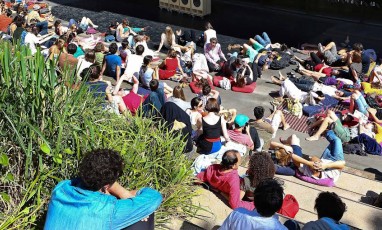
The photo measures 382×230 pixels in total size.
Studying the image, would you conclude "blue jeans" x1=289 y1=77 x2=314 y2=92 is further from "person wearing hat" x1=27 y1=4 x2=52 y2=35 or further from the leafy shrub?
"person wearing hat" x1=27 y1=4 x2=52 y2=35

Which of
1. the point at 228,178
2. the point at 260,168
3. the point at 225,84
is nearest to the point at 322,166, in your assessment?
the point at 228,178

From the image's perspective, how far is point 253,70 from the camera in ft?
41.2

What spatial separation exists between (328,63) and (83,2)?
12.0 metres

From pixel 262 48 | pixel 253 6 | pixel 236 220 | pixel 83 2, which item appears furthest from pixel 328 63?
pixel 83 2

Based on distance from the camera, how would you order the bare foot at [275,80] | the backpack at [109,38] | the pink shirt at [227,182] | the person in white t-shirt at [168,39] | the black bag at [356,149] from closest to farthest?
the pink shirt at [227,182]
the black bag at [356,149]
the bare foot at [275,80]
the person in white t-shirt at [168,39]
the backpack at [109,38]

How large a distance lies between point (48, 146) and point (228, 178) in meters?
2.19

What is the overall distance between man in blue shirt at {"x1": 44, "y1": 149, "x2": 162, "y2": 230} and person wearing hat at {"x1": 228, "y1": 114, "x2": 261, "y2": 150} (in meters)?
4.55

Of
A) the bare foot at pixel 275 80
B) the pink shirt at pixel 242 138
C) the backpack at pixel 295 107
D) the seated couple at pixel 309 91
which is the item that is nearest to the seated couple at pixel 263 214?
the pink shirt at pixel 242 138

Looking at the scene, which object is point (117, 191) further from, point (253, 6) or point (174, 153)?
point (253, 6)

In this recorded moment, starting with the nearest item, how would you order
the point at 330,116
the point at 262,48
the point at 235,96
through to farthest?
the point at 330,116
the point at 235,96
the point at 262,48

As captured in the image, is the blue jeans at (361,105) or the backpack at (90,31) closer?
the blue jeans at (361,105)

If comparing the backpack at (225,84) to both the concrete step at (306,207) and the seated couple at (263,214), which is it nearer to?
the concrete step at (306,207)

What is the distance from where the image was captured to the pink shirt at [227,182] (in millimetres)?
5648

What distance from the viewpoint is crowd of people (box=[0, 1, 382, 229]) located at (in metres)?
3.89
